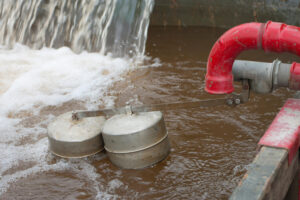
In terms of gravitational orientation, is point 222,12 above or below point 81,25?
above

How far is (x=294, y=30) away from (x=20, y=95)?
414cm

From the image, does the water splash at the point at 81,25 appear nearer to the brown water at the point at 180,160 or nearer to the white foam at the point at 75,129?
the brown water at the point at 180,160

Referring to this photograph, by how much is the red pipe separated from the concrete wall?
4687 mm

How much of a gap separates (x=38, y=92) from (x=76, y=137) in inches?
91.9

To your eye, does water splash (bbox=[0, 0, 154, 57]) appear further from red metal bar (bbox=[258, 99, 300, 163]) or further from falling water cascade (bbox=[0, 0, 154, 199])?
red metal bar (bbox=[258, 99, 300, 163])

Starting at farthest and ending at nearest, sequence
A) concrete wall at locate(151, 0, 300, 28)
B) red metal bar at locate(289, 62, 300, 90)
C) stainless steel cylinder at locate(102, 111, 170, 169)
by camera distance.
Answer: concrete wall at locate(151, 0, 300, 28) < stainless steel cylinder at locate(102, 111, 170, 169) < red metal bar at locate(289, 62, 300, 90)

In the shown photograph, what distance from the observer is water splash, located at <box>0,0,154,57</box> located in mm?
7234

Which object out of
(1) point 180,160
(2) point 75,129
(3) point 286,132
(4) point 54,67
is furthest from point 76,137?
(4) point 54,67

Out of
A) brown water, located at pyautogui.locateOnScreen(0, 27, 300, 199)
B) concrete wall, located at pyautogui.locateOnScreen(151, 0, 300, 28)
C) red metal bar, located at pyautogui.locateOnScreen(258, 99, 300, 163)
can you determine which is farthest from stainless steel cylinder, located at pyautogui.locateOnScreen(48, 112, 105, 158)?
concrete wall, located at pyautogui.locateOnScreen(151, 0, 300, 28)

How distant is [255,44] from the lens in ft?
9.14

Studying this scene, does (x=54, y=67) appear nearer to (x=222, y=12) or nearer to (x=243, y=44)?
(x=222, y=12)

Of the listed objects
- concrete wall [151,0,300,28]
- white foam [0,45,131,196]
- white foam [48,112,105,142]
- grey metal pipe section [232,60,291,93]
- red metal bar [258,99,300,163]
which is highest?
concrete wall [151,0,300,28]

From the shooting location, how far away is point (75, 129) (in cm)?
353

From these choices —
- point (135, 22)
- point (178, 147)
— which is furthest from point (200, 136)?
point (135, 22)
